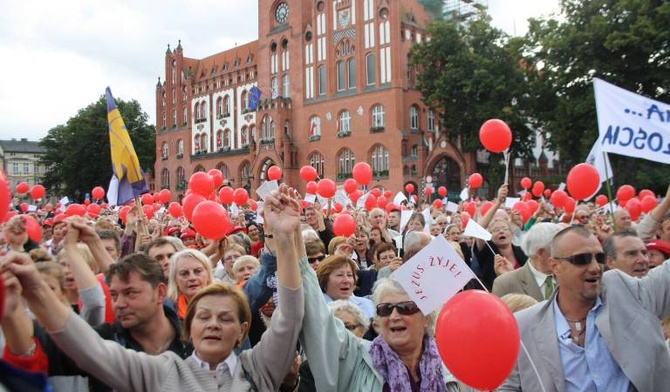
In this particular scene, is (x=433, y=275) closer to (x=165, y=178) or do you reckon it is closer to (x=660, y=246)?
(x=660, y=246)

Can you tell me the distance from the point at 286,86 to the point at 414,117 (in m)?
12.1

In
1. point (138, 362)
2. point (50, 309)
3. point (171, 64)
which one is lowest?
point (138, 362)

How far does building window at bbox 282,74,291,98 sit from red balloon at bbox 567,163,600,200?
40.5 meters

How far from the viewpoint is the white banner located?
6.00 m

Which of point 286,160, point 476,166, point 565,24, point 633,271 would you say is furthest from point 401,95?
point 633,271

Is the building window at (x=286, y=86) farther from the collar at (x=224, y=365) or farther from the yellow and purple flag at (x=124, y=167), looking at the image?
the collar at (x=224, y=365)

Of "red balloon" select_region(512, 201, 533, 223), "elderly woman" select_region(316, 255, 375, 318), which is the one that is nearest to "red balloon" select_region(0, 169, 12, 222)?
"elderly woman" select_region(316, 255, 375, 318)

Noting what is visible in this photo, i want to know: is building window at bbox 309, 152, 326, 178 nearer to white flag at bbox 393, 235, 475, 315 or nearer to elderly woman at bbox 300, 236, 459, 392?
white flag at bbox 393, 235, 475, 315

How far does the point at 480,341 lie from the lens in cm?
259

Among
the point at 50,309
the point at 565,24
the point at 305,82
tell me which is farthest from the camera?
the point at 305,82

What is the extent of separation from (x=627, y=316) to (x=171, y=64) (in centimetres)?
6423

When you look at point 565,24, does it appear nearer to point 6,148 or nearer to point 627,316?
point 627,316

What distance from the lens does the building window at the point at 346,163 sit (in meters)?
43.3

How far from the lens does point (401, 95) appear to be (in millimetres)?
40250
